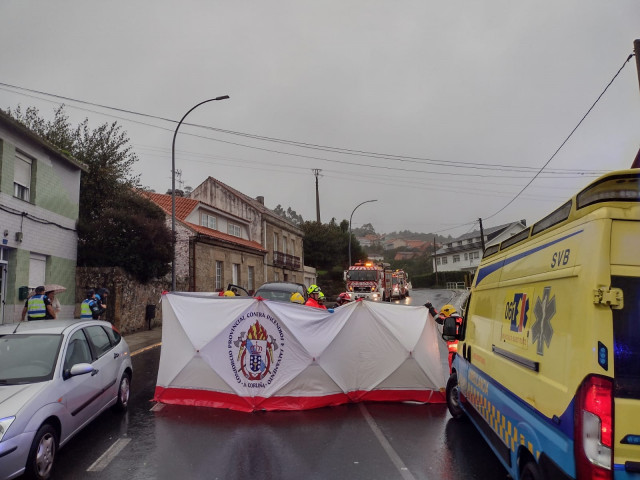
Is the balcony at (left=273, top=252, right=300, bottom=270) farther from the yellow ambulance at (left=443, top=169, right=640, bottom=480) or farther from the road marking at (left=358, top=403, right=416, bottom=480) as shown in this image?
the yellow ambulance at (left=443, top=169, right=640, bottom=480)

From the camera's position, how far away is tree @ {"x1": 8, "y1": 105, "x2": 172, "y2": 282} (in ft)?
55.2

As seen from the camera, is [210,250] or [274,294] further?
[210,250]

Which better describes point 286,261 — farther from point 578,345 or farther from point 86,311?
point 578,345

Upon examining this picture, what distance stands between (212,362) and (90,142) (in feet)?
56.5

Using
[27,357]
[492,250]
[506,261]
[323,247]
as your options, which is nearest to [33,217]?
[27,357]

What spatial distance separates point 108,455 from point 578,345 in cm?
484

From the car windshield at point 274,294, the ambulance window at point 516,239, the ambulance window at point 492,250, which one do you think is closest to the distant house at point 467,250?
the car windshield at point 274,294

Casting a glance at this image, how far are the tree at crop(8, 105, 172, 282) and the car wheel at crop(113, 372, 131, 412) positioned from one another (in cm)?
1074

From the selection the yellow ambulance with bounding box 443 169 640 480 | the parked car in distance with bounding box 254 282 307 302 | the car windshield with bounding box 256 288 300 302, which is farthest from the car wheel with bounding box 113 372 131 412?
the car windshield with bounding box 256 288 300 302

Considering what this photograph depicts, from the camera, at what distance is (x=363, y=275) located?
3353 centimetres

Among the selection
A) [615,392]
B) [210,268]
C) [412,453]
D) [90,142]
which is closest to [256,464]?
[412,453]

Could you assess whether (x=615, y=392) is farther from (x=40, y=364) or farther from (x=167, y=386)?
(x=167, y=386)

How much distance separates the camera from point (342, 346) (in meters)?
7.20

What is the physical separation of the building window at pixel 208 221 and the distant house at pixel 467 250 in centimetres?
5091
